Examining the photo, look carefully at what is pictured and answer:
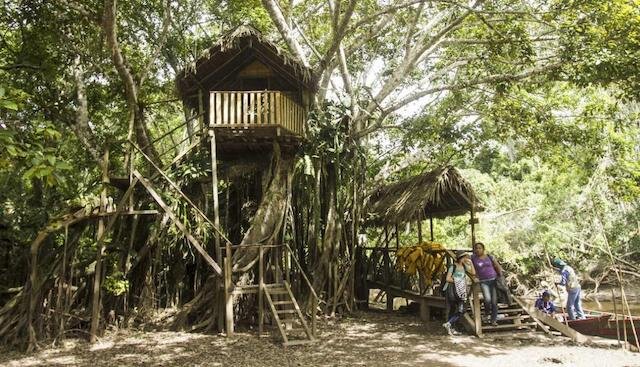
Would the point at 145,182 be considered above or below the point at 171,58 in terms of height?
below

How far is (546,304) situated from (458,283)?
2161 mm

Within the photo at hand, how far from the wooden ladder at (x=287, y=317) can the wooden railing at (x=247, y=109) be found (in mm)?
3019

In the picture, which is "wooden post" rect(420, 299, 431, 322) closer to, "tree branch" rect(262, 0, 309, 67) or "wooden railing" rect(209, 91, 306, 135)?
"wooden railing" rect(209, 91, 306, 135)

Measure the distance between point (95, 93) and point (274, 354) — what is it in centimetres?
800

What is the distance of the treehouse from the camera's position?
31.2 ft

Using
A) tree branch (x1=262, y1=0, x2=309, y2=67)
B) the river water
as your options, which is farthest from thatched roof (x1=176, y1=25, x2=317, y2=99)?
the river water

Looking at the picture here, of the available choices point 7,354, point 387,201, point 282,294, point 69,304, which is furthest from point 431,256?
point 7,354

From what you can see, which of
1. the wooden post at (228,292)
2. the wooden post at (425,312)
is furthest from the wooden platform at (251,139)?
the wooden post at (425,312)

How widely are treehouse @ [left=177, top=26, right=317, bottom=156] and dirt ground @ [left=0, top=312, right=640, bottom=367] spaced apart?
12.4ft

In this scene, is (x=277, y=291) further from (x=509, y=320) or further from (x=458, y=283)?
(x=509, y=320)

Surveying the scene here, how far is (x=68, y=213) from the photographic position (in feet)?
28.7

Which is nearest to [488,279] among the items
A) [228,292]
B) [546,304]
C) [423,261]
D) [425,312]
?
[546,304]

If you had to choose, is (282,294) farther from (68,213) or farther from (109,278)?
(68,213)

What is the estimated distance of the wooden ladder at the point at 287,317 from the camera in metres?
8.15
